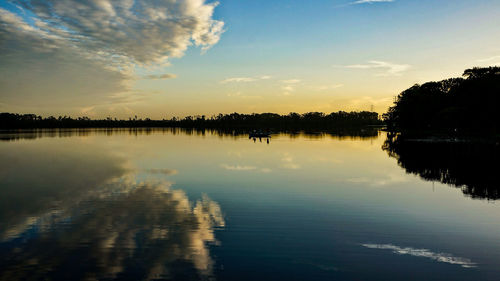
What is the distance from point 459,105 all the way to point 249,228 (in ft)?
403

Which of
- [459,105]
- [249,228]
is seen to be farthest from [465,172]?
[459,105]

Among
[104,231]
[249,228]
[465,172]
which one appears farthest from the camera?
[465,172]

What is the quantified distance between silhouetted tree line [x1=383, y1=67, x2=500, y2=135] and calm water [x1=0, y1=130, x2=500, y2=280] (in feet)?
271

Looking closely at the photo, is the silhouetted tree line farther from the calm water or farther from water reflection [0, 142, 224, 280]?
water reflection [0, 142, 224, 280]

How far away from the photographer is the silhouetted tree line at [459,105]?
3949 inches

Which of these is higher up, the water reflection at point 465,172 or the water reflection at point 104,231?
the water reflection at point 465,172

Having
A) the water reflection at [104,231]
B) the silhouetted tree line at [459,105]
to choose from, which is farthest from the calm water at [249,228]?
the silhouetted tree line at [459,105]

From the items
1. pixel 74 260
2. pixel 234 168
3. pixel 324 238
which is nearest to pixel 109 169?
pixel 234 168

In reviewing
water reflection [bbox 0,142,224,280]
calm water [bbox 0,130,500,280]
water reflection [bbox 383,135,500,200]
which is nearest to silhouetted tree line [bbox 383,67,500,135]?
water reflection [bbox 383,135,500,200]

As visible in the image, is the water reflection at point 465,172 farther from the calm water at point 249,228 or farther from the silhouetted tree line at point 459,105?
the silhouetted tree line at point 459,105

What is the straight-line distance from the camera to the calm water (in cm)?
1296

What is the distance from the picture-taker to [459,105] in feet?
367

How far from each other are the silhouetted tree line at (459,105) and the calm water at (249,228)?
271ft

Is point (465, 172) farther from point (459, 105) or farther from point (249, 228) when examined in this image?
point (459, 105)
